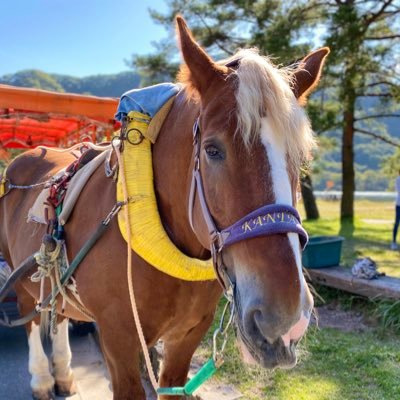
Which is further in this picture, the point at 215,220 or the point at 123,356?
the point at 123,356

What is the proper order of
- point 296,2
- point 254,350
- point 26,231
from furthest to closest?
point 296,2
point 26,231
point 254,350

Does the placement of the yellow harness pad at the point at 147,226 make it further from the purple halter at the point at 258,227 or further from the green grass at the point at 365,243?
the green grass at the point at 365,243

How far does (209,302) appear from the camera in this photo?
198 centimetres

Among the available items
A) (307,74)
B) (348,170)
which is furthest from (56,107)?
(348,170)

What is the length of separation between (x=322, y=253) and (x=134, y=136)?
4.28m

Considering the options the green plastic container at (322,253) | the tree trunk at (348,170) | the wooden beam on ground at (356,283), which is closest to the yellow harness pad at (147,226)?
the wooden beam on ground at (356,283)

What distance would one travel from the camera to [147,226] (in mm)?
1759

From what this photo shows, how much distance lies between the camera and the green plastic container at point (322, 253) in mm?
→ 5609

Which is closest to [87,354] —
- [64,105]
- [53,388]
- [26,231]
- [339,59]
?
[53,388]

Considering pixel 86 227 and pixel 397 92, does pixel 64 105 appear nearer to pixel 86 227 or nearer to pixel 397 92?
pixel 86 227

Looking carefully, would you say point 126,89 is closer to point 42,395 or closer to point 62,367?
point 62,367

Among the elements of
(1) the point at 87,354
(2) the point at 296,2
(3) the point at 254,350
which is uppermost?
(2) the point at 296,2

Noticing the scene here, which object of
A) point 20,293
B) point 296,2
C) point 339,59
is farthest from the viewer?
point 296,2

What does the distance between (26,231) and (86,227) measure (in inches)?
35.8
